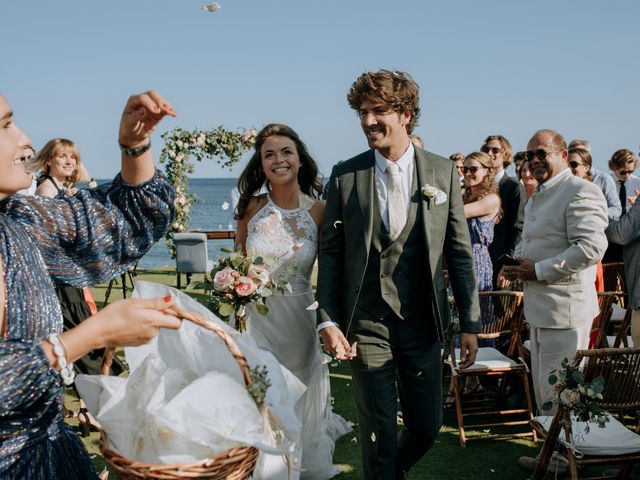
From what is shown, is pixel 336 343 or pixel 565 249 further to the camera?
pixel 565 249

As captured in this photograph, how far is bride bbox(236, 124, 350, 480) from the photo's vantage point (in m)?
4.27

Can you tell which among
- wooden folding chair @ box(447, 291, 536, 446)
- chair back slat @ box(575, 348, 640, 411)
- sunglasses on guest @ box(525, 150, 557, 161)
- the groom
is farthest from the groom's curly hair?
wooden folding chair @ box(447, 291, 536, 446)

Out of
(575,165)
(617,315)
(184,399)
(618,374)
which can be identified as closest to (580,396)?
(618,374)

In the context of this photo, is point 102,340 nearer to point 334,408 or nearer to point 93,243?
point 93,243

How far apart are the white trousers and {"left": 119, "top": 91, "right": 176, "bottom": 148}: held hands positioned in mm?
3240

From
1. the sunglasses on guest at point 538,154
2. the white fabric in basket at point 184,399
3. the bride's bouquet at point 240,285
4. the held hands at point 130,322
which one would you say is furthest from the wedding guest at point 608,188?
the held hands at point 130,322

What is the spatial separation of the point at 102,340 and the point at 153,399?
0.20 m

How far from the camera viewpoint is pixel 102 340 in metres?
1.55

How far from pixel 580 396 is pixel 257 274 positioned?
6.53 feet

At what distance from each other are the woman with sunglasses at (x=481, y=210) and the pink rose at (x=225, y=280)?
9.00ft

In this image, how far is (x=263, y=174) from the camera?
469 cm

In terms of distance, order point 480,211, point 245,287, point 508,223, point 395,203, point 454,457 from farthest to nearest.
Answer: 1. point 508,223
2. point 480,211
3. point 454,457
4. point 245,287
5. point 395,203

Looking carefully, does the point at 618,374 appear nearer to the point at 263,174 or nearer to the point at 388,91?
the point at 388,91

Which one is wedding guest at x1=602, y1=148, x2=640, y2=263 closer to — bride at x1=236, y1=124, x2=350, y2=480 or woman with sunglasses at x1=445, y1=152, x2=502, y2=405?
woman with sunglasses at x1=445, y1=152, x2=502, y2=405
